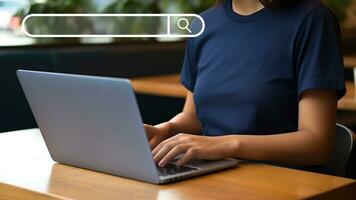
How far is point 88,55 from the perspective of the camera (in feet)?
10.0

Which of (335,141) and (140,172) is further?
(335,141)

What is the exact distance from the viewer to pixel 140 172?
1.22 metres

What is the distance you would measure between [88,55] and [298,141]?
175cm

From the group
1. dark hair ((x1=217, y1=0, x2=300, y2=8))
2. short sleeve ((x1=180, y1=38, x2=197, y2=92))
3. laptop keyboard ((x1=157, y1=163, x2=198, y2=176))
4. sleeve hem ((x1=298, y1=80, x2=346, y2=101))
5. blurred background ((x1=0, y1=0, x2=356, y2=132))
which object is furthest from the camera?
blurred background ((x1=0, y1=0, x2=356, y2=132))

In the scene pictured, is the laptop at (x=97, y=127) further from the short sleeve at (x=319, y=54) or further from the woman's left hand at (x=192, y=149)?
the short sleeve at (x=319, y=54)

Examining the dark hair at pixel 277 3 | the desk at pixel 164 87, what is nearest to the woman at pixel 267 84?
the dark hair at pixel 277 3

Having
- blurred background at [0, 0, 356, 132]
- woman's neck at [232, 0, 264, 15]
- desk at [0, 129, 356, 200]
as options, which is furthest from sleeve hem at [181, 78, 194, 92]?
blurred background at [0, 0, 356, 132]

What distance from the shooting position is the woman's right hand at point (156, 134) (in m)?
1.54

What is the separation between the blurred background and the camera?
2.74 metres

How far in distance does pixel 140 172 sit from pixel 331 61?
0.54 metres

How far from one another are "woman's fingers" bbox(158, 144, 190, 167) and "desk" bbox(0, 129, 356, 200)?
2.6 inches

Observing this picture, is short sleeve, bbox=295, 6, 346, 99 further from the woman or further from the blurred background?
the blurred background

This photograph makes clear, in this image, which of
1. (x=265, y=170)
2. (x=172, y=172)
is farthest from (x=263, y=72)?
(x=172, y=172)

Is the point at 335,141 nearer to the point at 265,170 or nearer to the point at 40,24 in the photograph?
the point at 265,170
